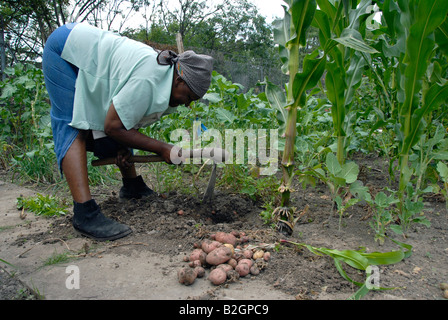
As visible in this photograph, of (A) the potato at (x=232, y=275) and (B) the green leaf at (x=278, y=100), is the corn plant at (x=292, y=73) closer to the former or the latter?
(B) the green leaf at (x=278, y=100)

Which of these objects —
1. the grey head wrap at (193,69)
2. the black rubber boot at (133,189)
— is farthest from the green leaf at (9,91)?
the grey head wrap at (193,69)

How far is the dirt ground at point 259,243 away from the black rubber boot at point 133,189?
161mm

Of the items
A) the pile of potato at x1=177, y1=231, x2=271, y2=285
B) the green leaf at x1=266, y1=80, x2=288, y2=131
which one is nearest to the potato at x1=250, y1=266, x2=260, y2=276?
the pile of potato at x1=177, y1=231, x2=271, y2=285

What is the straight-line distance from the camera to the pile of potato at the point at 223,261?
1602mm

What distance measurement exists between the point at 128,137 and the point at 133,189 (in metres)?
0.84

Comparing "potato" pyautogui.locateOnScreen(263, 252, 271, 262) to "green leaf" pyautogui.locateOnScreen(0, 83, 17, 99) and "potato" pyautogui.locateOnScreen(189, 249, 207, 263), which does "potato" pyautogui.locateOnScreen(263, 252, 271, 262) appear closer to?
"potato" pyautogui.locateOnScreen(189, 249, 207, 263)

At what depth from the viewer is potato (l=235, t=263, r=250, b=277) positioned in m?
1.67

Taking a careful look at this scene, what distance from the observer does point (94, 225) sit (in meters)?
2.19

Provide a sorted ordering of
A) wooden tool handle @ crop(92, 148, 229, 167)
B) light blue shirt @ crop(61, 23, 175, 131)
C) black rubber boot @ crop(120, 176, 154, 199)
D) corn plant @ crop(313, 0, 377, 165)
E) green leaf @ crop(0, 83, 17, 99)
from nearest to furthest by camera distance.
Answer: corn plant @ crop(313, 0, 377, 165)
light blue shirt @ crop(61, 23, 175, 131)
wooden tool handle @ crop(92, 148, 229, 167)
black rubber boot @ crop(120, 176, 154, 199)
green leaf @ crop(0, 83, 17, 99)

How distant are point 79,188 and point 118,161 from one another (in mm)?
461

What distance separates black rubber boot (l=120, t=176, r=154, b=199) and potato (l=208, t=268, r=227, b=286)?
150 centimetres

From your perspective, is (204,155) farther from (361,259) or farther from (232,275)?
(361,259)

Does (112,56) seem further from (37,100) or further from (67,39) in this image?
(37,100)

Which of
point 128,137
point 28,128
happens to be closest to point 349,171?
point 128,137
